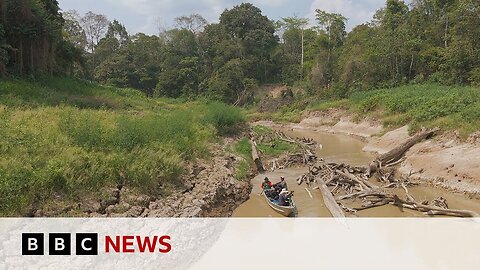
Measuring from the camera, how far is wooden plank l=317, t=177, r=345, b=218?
15.0 meters

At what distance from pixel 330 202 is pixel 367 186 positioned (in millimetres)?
2832

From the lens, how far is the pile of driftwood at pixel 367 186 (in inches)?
604

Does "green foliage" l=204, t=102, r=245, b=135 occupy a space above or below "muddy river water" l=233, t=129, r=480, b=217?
above

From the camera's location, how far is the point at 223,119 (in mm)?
29922

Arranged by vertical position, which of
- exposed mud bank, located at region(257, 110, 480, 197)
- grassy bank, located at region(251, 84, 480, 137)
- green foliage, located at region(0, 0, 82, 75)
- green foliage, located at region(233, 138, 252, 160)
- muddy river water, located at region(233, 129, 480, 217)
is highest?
green foliage, located at region(0, 0, 82, 75)

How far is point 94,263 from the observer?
379 inches

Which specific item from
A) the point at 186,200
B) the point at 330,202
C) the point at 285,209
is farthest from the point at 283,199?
the point at 186,200

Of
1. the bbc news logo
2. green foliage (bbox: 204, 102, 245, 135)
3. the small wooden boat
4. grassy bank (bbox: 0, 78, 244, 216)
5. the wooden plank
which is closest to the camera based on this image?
the bbc news logo

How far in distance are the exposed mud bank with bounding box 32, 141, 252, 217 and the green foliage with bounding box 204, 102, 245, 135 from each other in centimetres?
835

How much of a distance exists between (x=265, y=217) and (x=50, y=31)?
2401 centimetres

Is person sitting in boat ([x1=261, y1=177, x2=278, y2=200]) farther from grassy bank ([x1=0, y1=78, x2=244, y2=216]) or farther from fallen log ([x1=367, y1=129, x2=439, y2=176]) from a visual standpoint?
fallen log ([x1=367, y1=129, x2=439, y2=176])

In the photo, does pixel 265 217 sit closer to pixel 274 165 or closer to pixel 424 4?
pixel 274 165

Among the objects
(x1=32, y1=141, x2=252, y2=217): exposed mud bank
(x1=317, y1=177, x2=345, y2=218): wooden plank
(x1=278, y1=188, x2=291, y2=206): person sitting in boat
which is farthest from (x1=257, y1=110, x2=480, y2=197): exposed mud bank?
(x1=32, y1=141, x2=252, y2=217): exposed mud bank

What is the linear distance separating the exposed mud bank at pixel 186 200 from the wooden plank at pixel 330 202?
382 centimetres
